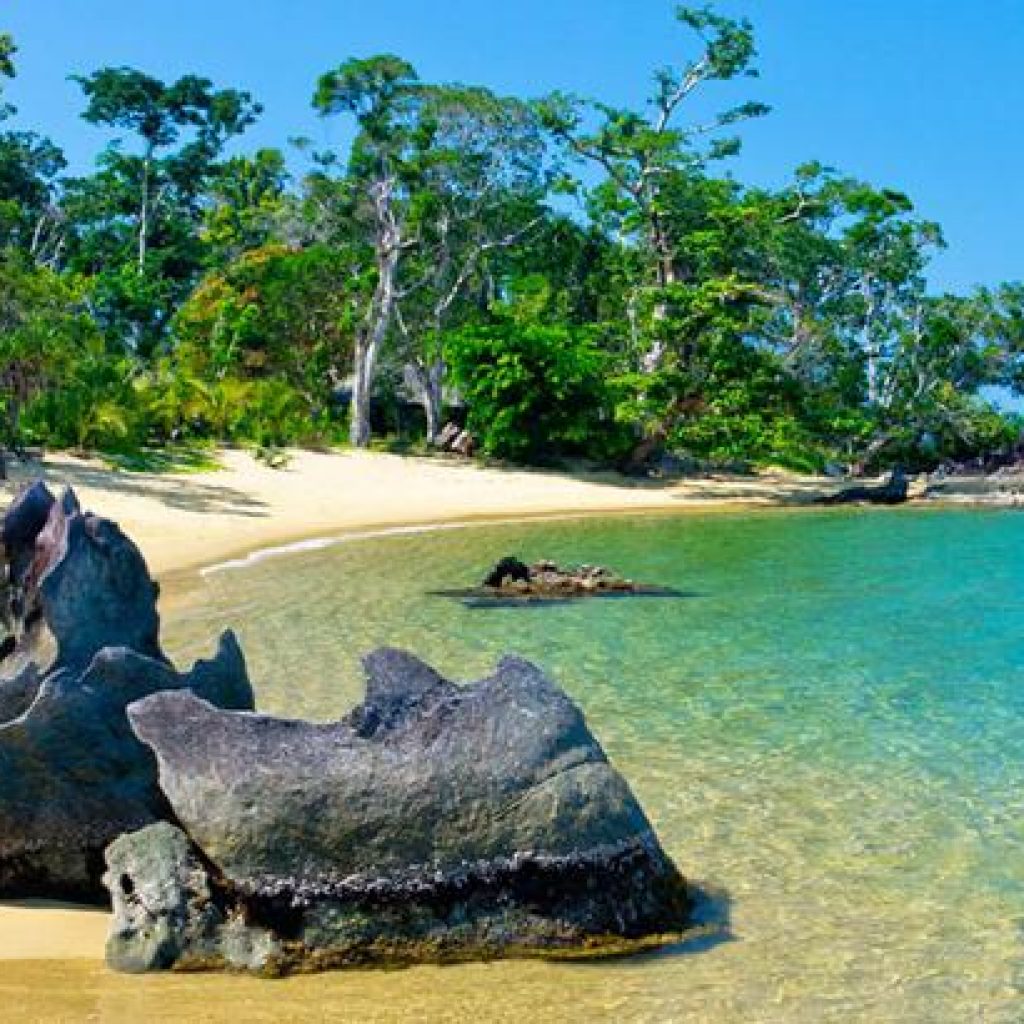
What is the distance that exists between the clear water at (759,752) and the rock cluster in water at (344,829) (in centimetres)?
19

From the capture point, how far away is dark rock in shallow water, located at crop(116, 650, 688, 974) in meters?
5.59

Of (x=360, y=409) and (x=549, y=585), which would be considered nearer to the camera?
(x=549, y=585)

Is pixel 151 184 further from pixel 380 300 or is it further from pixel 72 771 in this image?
pixel 72 771

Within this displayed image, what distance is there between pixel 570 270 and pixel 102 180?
27.6 m

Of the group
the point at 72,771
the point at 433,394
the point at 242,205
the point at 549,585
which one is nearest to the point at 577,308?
the point at 433,394

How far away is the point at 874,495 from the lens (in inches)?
1633

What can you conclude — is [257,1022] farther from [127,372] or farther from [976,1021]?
[127,372]

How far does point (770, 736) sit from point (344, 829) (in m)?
5.47

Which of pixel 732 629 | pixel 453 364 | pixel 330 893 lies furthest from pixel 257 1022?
pixel 453 364

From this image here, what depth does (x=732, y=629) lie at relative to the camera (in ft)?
53.0

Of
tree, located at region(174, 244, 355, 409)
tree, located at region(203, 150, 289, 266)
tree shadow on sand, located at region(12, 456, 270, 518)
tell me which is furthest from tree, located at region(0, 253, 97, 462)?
tree, located at region(203, 150, 289, 266)

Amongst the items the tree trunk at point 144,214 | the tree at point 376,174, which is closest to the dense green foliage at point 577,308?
the tree at point 376,174

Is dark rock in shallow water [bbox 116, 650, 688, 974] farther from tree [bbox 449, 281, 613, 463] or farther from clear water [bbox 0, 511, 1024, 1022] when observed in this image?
tree [bbox 449, 281, 613, 463]

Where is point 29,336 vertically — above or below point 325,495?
above
